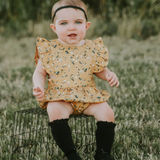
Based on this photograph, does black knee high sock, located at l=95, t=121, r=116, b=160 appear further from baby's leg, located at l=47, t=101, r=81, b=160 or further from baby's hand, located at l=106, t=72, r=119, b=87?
baby's hand, located at l=106, t=72, r=119, b=87

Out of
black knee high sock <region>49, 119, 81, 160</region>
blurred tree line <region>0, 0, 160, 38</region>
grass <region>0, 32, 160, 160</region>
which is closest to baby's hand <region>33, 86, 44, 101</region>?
black knee high sock <region>49, 119, 81, 160</region>

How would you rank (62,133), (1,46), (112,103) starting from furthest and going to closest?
(1,46) < (112,103) < (62,133)

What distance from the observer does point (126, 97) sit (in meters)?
3.59

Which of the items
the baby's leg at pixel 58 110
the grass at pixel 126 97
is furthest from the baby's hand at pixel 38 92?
the grass at pixel 126 97

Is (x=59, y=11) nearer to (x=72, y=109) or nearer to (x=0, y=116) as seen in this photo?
(x=72, y=109)

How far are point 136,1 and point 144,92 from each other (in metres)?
7.31

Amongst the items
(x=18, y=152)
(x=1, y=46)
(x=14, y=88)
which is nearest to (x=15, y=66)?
(x=14, y=88)

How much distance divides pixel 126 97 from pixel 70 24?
173 cm

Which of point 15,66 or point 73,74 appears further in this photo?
point 15,66

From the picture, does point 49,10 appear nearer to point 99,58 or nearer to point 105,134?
point 99,58

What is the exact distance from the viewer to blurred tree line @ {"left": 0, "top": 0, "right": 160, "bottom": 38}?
997cm

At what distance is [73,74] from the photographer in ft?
7.43

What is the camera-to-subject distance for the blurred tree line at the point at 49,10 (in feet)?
32.7

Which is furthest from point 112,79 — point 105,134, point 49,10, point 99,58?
point 49,10
